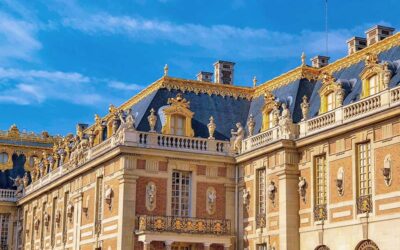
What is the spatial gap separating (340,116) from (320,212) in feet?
12.4

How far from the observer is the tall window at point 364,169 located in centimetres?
2897

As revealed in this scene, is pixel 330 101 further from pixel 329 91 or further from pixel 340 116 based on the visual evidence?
pixel 340 116

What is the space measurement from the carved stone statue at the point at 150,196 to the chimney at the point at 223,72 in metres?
9.81

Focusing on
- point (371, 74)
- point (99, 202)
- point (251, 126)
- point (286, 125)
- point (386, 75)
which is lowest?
point (99, 202)

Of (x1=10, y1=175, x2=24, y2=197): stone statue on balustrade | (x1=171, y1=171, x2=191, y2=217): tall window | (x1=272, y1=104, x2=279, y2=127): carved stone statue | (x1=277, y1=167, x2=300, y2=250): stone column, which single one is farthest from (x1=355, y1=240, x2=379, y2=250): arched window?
(x1=10, y1=175, x2=24, y2=197): stone statue on balustrade

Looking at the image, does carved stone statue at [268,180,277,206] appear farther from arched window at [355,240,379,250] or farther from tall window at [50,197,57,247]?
tall window at [50,197,57,247]

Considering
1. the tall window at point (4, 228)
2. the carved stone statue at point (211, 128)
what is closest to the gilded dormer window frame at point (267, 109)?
the carved stone statue at point (211, 128)

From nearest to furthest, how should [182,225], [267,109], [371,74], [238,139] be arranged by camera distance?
1. [371,74]
2. [182,225]
3. [267,109]
4. [238,139]

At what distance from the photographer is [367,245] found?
28.6 m

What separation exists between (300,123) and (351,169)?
13.3 ft

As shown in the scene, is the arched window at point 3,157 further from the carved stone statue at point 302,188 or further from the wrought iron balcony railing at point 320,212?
the wrought iron balcony railing at point 320,212

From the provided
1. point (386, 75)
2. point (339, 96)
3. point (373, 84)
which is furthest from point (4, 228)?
point (386, 75)

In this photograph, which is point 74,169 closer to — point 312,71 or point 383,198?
point 312,71

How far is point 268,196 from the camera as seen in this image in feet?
112
